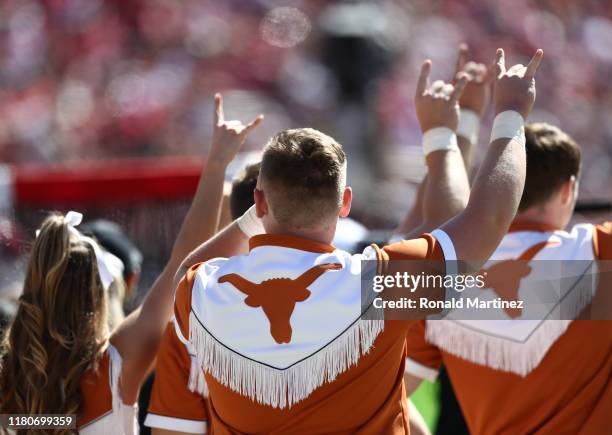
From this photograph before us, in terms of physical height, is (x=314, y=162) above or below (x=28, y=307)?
above

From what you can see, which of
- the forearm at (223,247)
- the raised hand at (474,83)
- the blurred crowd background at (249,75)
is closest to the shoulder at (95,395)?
the forearm at (223,247)

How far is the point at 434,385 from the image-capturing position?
3.84 m

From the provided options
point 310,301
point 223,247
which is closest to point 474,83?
point 223,247

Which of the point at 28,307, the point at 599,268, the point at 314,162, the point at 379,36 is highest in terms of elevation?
the point at 379,36

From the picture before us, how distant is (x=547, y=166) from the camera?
260 cm

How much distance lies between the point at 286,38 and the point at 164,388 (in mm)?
8894

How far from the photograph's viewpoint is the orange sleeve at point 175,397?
2352mm

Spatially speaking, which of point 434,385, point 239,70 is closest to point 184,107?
point 239,70

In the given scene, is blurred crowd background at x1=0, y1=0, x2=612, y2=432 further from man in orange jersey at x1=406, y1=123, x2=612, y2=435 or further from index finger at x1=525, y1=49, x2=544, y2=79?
index finger at x1=525, y1=49, x2=544, y2=79

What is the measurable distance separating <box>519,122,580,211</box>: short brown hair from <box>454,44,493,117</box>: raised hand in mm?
291

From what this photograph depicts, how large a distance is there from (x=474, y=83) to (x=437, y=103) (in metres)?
0.44

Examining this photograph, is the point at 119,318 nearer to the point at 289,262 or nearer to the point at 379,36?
the point at 289,262

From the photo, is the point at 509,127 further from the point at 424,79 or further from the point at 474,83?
the point at 474,83

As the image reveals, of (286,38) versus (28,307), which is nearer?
(28,307)
